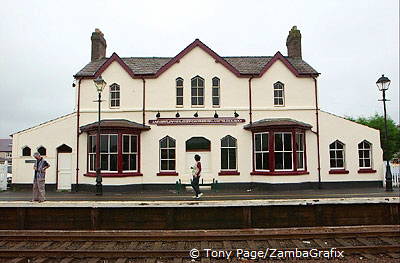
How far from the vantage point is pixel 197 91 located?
17.9 m

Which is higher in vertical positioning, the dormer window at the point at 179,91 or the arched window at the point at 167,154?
the dormer window at the point at 179,91

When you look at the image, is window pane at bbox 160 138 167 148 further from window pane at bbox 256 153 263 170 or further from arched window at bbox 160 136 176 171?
window pane at bbox 256 153 263 170

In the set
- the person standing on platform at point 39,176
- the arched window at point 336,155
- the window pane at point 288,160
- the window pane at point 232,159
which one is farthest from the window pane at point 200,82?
the person standing on platform at point 39,176

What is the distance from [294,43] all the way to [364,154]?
856 cm

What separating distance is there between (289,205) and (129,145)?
1008cm

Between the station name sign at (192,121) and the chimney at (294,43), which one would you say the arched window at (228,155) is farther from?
the chimney at (294,43)

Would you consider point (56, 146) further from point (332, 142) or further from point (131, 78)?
point (332, 142)

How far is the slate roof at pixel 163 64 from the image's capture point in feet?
59.5

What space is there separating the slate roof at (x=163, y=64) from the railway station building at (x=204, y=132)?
0.59 feet

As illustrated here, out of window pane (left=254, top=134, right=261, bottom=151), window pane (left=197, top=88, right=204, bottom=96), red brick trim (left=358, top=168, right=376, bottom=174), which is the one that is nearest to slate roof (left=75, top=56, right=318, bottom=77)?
window pane (left=197, top=88, right=204, bottom=96)

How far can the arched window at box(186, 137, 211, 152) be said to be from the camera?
57.3ft

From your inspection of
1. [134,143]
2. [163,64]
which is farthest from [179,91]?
[134,143]

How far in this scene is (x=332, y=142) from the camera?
17.7 m

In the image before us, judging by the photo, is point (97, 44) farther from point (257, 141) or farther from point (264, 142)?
point (264, 142)
